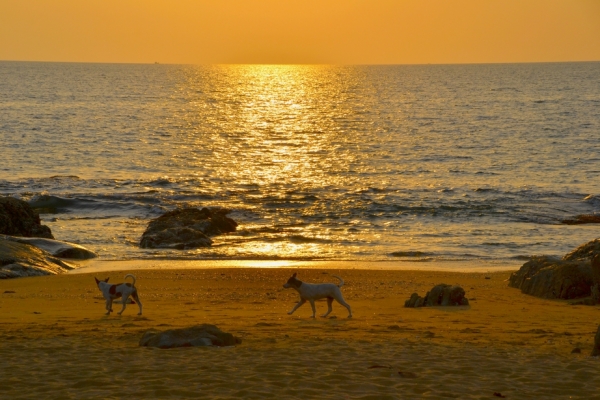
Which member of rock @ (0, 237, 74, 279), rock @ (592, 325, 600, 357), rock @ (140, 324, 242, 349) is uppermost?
rock @ (0, 237, 74, 279)

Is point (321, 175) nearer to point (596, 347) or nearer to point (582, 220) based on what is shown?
point (582, 220)

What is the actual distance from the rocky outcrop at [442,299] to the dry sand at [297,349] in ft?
0.98

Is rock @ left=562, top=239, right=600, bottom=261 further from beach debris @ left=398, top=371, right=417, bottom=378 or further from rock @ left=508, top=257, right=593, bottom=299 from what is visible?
beach debris @ left=398, top=371, right=417, bottom=378

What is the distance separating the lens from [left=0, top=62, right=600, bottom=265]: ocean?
26656 mm

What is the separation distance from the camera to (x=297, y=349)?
1009cm

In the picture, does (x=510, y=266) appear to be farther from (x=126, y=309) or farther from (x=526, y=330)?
(x=126, y=309)

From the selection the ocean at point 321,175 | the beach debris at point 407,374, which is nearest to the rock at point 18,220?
the ocean at point 321,175

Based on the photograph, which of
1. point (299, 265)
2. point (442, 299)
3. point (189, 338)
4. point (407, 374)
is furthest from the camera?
point (299, 265)

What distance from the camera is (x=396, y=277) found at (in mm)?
18906

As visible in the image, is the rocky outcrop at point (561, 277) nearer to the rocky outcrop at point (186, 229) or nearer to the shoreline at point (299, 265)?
the shoreline at point (299, 265)

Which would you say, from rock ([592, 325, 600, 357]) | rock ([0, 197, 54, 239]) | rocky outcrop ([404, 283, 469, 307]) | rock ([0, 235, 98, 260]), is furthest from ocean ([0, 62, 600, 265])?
rock ([592, 325, 600, 357])

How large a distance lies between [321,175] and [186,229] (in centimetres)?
2025

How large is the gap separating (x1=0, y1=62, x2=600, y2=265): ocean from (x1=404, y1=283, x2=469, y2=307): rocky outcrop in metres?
8.74

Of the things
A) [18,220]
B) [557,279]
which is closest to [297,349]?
[557,279]
